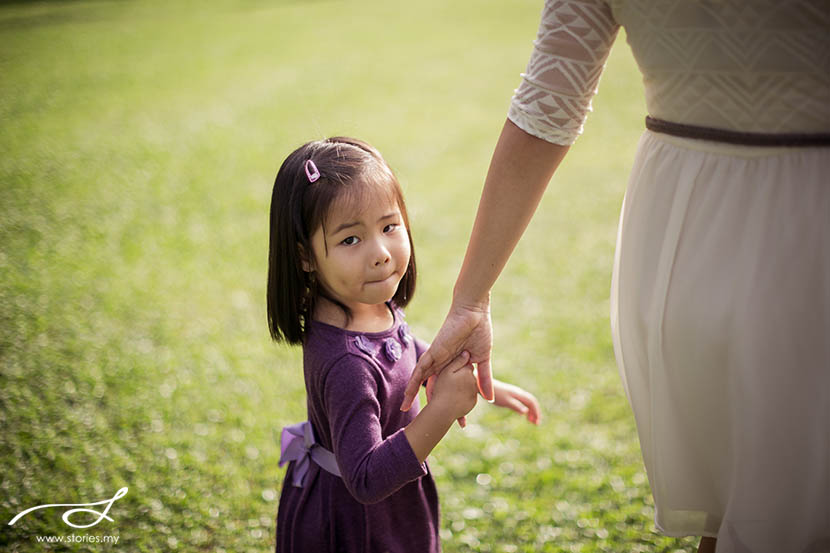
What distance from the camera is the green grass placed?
314 centimetres

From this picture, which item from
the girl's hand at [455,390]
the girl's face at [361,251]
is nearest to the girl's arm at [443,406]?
the girl's hand at [455,390]

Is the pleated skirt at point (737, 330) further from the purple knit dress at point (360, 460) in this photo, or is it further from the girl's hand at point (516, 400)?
the purple knit dress at point (360, 460)

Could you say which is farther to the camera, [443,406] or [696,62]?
[443,406]

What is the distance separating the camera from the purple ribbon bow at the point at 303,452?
178 centimetres

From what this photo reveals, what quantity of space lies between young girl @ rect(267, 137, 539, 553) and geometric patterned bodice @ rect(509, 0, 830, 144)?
0.45 meters

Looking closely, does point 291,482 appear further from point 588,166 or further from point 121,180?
point 588,166

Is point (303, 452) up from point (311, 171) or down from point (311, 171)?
down

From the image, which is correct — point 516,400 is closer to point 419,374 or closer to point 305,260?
point 419,374

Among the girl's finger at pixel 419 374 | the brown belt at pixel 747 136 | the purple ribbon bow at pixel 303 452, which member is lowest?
the purple ribbon bow at pixel 303 452

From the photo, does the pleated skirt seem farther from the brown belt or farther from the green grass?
the green grass

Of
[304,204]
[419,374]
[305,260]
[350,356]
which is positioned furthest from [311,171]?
[419,374]

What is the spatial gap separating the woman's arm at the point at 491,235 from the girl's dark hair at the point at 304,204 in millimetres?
258

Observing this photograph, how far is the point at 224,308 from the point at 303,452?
354 centimetres

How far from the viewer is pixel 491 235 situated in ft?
5.14
